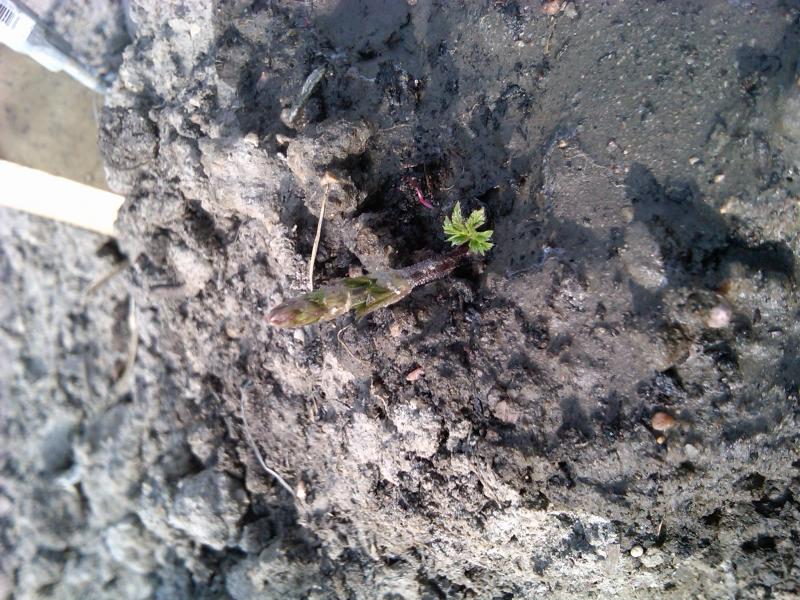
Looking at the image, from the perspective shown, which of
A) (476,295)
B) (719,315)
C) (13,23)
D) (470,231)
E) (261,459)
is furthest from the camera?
(13,23)

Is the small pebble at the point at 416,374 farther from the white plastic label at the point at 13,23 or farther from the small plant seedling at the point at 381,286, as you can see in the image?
the white plastic label at the point at 13,23

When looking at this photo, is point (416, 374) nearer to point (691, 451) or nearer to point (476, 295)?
point (476, 295)

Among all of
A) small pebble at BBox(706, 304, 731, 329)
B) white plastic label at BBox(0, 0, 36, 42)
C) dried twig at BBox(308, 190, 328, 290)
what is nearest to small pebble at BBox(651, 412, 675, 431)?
small pebble at BBox(706, 304, 731, 329)

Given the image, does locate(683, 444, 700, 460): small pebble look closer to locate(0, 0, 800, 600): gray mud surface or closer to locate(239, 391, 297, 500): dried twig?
locate(0, 0, 800, 600): gray mud surface

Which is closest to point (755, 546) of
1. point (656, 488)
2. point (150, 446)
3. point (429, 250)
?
point (656, 488)

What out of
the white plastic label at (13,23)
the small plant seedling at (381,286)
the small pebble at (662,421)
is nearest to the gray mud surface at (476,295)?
the small pebble at (662,421)

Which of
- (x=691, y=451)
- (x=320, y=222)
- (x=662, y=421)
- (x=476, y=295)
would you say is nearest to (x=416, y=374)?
(x=476, y=295)

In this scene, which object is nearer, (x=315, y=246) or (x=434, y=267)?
(x=434, y=267)
